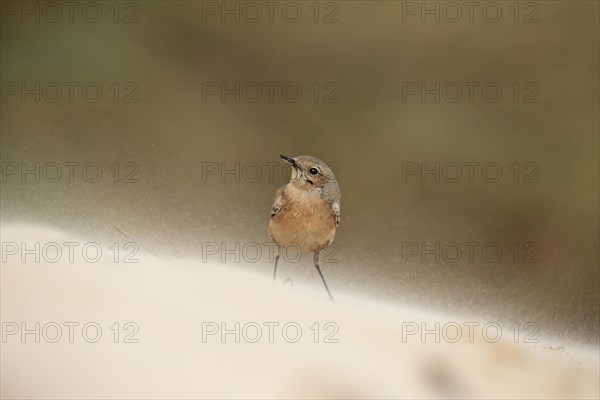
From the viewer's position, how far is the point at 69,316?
10.4 feet

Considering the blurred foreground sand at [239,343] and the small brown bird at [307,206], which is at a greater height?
the small brown bird at [307,206]

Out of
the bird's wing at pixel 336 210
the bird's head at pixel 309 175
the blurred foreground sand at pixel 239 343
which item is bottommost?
the blurred foreground sand at pixel 239 343

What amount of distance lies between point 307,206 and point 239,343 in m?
0.60

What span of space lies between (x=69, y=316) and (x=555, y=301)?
2012 millimetres

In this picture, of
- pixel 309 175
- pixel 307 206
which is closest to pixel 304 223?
pixel 307 206

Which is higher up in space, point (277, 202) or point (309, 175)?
point (309, 175)

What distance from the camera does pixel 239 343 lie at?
3152mm

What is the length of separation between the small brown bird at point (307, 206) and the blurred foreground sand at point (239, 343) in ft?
1.02

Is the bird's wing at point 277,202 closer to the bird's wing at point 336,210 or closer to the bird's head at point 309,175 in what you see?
the bird's head at point 309,175

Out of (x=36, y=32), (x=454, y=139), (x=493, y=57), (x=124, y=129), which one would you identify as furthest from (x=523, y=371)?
(x=36, y=32)

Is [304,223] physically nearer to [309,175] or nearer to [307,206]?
[307,206]

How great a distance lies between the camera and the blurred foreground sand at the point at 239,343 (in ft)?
9.83

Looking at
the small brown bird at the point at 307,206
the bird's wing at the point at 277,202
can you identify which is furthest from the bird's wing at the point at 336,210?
the bird's wing at the point at 277,202

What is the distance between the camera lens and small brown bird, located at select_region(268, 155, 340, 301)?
120 inches
